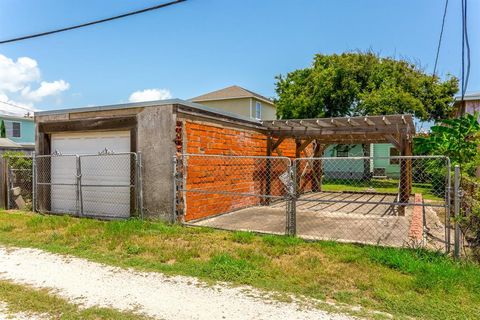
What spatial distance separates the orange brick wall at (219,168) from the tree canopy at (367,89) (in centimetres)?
1269

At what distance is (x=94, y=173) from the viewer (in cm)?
930

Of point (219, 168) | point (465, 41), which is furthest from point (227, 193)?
point (465, 41)

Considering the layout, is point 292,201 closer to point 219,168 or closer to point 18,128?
point 219,168

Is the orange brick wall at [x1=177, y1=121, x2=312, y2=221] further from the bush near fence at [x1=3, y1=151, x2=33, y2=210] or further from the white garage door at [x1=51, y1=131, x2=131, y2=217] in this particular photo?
the bush near fence at [x1=3, y1=151, x2=33, y2=210]

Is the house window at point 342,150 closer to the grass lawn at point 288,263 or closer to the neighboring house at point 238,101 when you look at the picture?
the neighboring house at point 238,101

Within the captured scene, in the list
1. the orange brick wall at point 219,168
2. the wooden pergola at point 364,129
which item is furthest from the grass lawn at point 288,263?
the wooden pergola at point 364,129

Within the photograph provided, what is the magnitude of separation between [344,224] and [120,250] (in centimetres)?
514

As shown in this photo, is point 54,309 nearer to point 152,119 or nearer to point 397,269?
point 397,269

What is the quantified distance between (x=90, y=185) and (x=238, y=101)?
21.5 meters

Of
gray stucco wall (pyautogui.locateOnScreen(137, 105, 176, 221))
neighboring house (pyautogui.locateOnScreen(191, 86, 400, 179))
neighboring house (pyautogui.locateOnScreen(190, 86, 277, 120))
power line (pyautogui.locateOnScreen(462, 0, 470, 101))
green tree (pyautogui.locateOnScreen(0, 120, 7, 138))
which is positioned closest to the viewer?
power line (pyautogui.locateOnScreen(462, 0, 470, 101))

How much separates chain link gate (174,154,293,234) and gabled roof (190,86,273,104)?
1785 cm

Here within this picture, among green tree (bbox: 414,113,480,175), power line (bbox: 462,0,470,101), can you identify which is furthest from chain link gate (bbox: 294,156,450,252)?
power line (bbox: 462,0,470,101)

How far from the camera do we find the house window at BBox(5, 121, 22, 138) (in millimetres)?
28125

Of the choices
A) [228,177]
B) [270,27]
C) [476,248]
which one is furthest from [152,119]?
[476,248]
